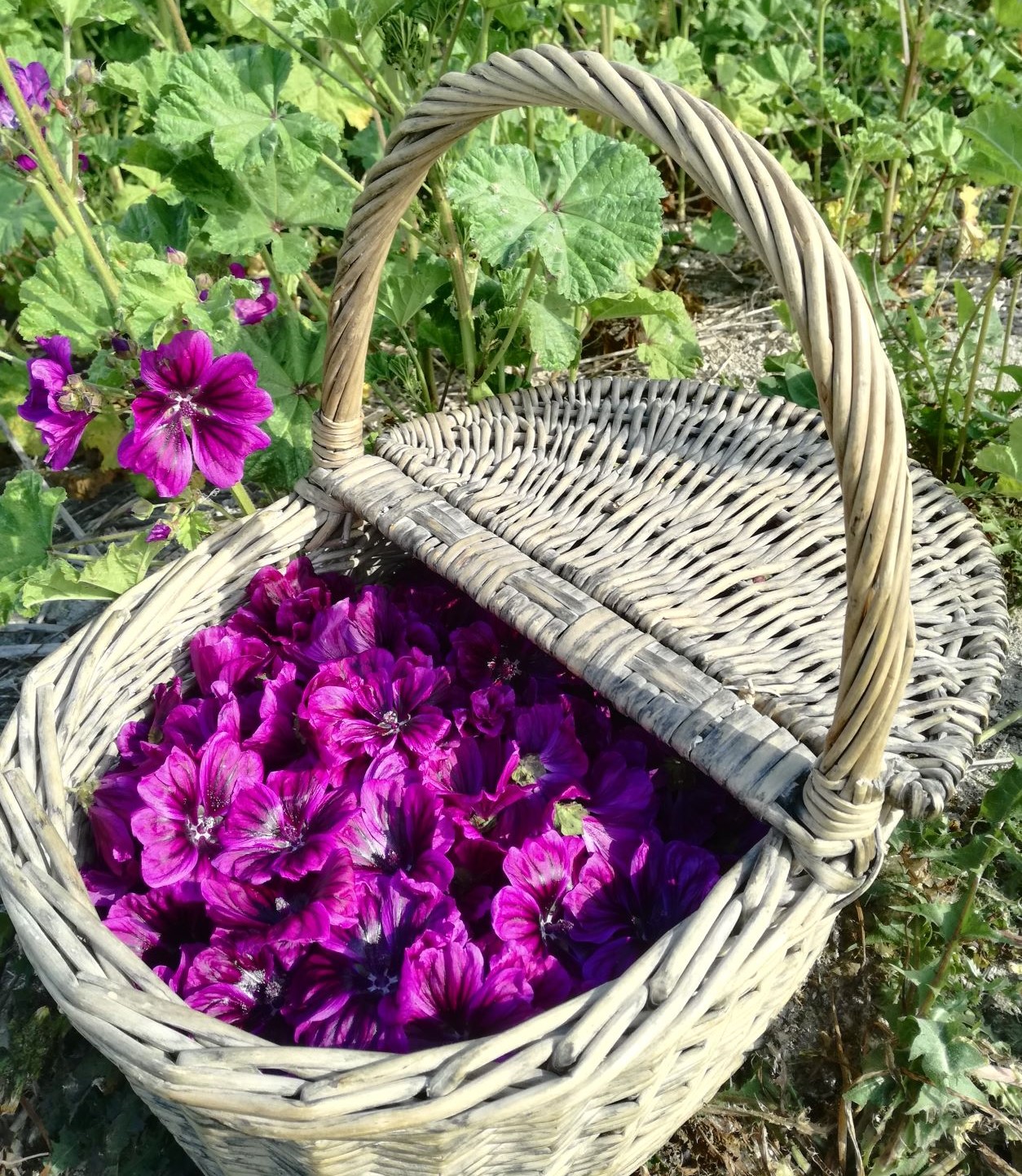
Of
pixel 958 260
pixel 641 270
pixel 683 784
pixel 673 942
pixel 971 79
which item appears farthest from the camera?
pixel 958 260

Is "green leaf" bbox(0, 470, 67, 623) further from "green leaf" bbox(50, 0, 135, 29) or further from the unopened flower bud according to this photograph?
"green leaf" bbox(50, 0, 135, 29)

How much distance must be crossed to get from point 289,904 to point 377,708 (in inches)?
8.4

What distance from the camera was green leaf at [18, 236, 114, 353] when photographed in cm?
114

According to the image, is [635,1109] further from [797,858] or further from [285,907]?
[285,907]

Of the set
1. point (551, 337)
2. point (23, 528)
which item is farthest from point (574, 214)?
point (23, 528)

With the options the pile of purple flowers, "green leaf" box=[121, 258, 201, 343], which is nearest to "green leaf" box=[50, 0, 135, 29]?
"green leaf" box=[121, 258, 201, 343]

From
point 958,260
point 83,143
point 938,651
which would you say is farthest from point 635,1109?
point 958,260

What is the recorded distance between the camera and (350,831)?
89 centimetres

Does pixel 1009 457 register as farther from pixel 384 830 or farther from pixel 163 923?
pixel 163 923

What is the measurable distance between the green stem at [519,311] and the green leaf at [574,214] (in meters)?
0.10

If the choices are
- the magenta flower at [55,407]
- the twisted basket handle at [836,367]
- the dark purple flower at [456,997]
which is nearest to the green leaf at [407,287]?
the magenta flower at [55,407]

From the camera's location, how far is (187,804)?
3.02 ft

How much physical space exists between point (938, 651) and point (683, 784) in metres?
0.27

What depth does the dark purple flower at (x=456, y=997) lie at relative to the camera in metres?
0.75
